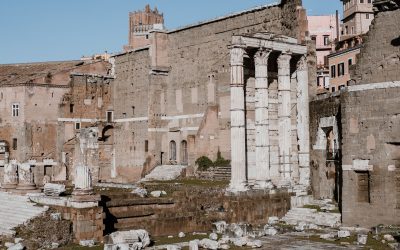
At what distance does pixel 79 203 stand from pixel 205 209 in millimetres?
6412

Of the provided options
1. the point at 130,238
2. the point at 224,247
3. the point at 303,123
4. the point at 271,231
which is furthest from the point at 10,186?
the point at 303,123

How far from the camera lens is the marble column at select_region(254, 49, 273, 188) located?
2522 centimetres

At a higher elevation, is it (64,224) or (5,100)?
(5,100)

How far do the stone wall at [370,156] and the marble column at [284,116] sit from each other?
504 cm

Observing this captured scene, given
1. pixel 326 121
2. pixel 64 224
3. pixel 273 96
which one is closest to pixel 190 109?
pixel 273 96

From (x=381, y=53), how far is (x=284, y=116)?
693 cm

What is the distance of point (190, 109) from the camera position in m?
42.0

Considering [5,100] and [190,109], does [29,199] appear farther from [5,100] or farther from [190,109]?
[5,100]

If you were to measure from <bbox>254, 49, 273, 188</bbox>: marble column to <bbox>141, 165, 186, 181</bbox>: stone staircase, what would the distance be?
48.3ft

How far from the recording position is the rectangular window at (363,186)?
20.5 meters

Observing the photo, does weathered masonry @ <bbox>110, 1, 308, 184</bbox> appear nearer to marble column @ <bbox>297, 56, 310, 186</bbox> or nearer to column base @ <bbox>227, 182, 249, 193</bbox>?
marble column @ <bbox>297, 56, 310, 186</bbox>

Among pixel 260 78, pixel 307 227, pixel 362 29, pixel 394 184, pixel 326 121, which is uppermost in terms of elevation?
pixel 362 29

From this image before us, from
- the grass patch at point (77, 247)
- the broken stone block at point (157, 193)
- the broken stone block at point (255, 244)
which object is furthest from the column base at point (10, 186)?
the broken stone block at point (255, 244)

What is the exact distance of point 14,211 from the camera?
20.4 m
